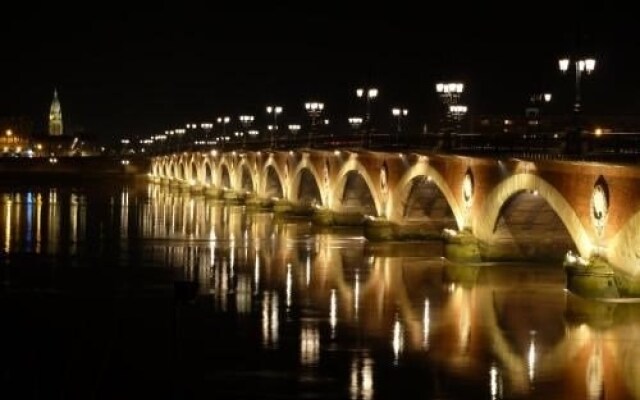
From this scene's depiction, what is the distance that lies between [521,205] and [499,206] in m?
1.14

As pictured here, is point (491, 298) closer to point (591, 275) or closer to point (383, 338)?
point (591, 275)

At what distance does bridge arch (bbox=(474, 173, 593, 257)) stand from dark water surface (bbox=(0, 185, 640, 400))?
Result: 1.70 m

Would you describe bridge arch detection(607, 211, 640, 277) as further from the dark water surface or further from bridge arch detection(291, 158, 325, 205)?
bridge arch detection(291, 158, 325, 205)

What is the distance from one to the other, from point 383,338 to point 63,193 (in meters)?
92.6

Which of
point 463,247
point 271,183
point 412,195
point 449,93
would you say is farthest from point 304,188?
point 463,247

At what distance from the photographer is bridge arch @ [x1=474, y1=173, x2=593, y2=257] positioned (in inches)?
1613

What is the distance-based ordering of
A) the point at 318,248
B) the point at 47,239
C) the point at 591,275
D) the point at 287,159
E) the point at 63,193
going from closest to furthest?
the point at 591,275
the point at 318,248
the point at 47,239
the point at 287,159
the point at 63,193

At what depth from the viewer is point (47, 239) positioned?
63594 millimetres

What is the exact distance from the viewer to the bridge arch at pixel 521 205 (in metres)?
41.0

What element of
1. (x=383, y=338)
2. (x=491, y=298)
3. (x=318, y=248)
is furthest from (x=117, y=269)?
(x=383, y=338)

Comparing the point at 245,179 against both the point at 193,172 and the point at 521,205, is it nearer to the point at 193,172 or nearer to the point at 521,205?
the point at 193,172

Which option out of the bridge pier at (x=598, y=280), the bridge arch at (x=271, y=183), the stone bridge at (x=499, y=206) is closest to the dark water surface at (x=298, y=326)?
the bridge pier at (x=598, y=280)

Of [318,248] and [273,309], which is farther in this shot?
[318,248]

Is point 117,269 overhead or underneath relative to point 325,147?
underneath
